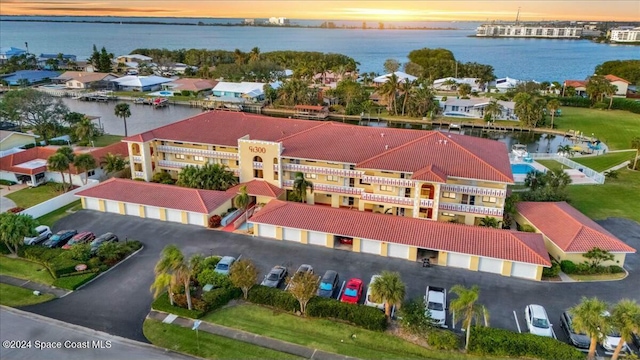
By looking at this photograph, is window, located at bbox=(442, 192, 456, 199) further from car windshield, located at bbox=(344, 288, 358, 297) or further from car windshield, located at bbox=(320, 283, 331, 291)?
car windshield, located at bbox=(320, 283, 331, 291)

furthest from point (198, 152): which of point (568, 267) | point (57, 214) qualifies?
point (568, 267)

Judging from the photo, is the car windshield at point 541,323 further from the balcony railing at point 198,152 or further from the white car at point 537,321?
the balcony railing at point 198,152

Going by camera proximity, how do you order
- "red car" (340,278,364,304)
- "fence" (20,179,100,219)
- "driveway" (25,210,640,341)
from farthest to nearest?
"fence" (20,179,100,219) → "red car" (340,278,364,304) → "driveway" (25,210,640,341)

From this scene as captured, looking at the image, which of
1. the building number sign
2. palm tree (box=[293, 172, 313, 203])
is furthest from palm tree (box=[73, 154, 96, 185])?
palm tree (box=[293, 172, 313, 203])

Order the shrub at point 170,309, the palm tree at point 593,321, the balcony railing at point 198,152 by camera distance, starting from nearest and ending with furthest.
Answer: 1. the palm tree at point 593,321
2. the shrub at point 170,309
3. the balcony railing at point 198,152

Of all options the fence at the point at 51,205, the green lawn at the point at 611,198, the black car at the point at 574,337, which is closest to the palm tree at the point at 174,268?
the fence at the point at 51,205
